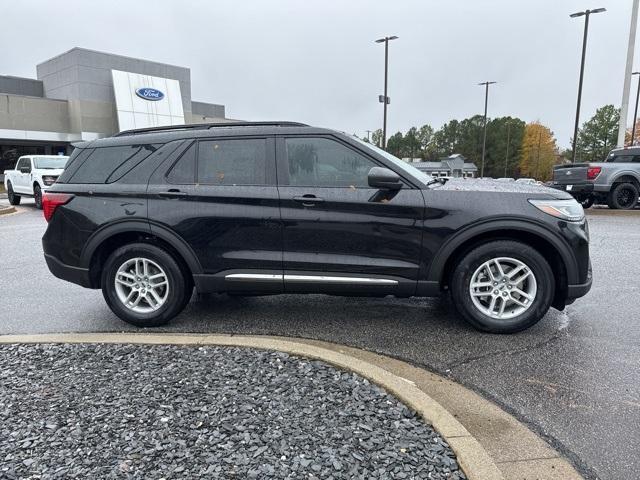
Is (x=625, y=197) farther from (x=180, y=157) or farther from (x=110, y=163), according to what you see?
(x=110, y=163)

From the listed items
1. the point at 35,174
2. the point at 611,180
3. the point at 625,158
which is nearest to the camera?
the point at 611,180

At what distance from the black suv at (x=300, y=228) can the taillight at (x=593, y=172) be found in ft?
39.1

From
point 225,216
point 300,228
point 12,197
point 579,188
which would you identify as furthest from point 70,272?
point 12,197

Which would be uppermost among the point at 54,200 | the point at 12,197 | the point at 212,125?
the point at 212,125

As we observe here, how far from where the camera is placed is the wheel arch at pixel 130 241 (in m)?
4.35

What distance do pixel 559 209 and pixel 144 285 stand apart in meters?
3.76

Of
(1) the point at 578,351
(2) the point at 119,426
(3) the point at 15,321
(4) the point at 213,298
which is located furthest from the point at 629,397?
(3) the point at 15,321

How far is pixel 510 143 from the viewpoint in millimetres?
82812

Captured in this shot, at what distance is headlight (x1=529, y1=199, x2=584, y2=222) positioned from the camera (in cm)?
403

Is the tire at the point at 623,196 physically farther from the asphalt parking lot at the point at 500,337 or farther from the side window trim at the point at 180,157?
the side window trim at the point at 180,157

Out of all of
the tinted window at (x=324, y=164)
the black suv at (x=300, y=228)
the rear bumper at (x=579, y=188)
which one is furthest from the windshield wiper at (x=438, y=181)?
the rear bumper at (x=579, y=188)

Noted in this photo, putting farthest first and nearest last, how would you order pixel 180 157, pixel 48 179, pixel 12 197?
pixel 12 197 → pixel 48 179 → pixel 180 157

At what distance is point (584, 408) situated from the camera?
9.79ft

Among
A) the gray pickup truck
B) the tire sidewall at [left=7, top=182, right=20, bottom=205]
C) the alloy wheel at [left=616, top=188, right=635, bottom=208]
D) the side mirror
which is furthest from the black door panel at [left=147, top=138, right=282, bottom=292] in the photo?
the tire sidewall at [left=7, top=182, right=20, bottom=205]
